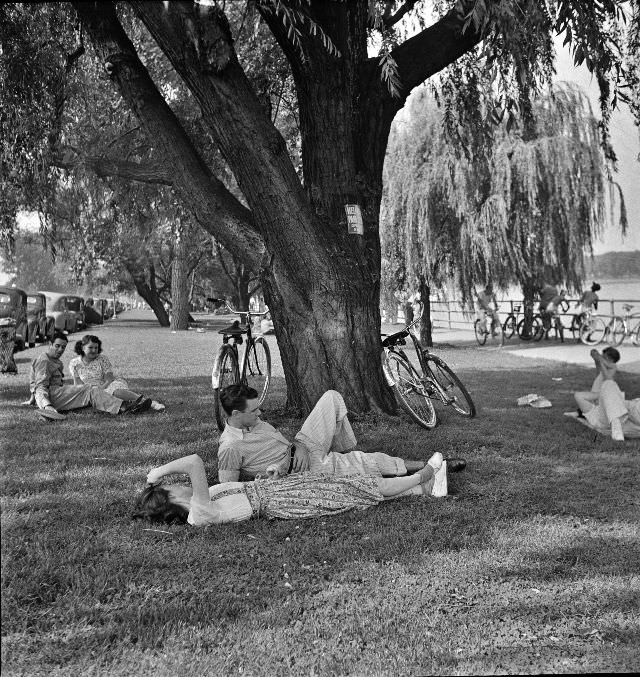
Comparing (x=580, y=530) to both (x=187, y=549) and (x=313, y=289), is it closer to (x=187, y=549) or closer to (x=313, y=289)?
(x=187, y=549)

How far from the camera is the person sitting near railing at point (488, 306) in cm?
1361

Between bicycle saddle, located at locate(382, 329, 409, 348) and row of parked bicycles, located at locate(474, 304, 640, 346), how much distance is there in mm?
7138

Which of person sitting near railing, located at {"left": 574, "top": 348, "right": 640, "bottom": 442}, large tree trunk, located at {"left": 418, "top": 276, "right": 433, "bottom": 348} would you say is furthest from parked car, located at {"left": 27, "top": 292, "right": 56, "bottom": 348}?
large tree trunk, located at {"left": 418, "top": 276, "right": 433, "bottom": 348}

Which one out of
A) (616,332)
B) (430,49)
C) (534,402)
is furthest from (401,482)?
(616,332)

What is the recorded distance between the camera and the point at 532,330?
14.8m

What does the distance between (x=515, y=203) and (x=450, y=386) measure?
7.94 meters

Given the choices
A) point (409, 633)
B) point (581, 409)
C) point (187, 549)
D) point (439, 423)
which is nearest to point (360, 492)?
point (187, 549)

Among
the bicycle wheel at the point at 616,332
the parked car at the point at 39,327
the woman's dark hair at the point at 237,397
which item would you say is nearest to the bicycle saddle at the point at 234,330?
the parked car at the point at 39,327

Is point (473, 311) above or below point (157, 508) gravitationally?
above

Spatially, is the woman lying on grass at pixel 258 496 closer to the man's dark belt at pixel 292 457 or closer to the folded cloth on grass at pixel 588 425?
the man's dark belt at pixel 292 457

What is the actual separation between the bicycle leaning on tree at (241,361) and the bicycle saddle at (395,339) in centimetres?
94

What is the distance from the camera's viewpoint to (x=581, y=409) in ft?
19.1

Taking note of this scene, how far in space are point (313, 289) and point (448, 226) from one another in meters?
8.91

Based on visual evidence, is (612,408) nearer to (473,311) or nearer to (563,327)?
(563,327)
